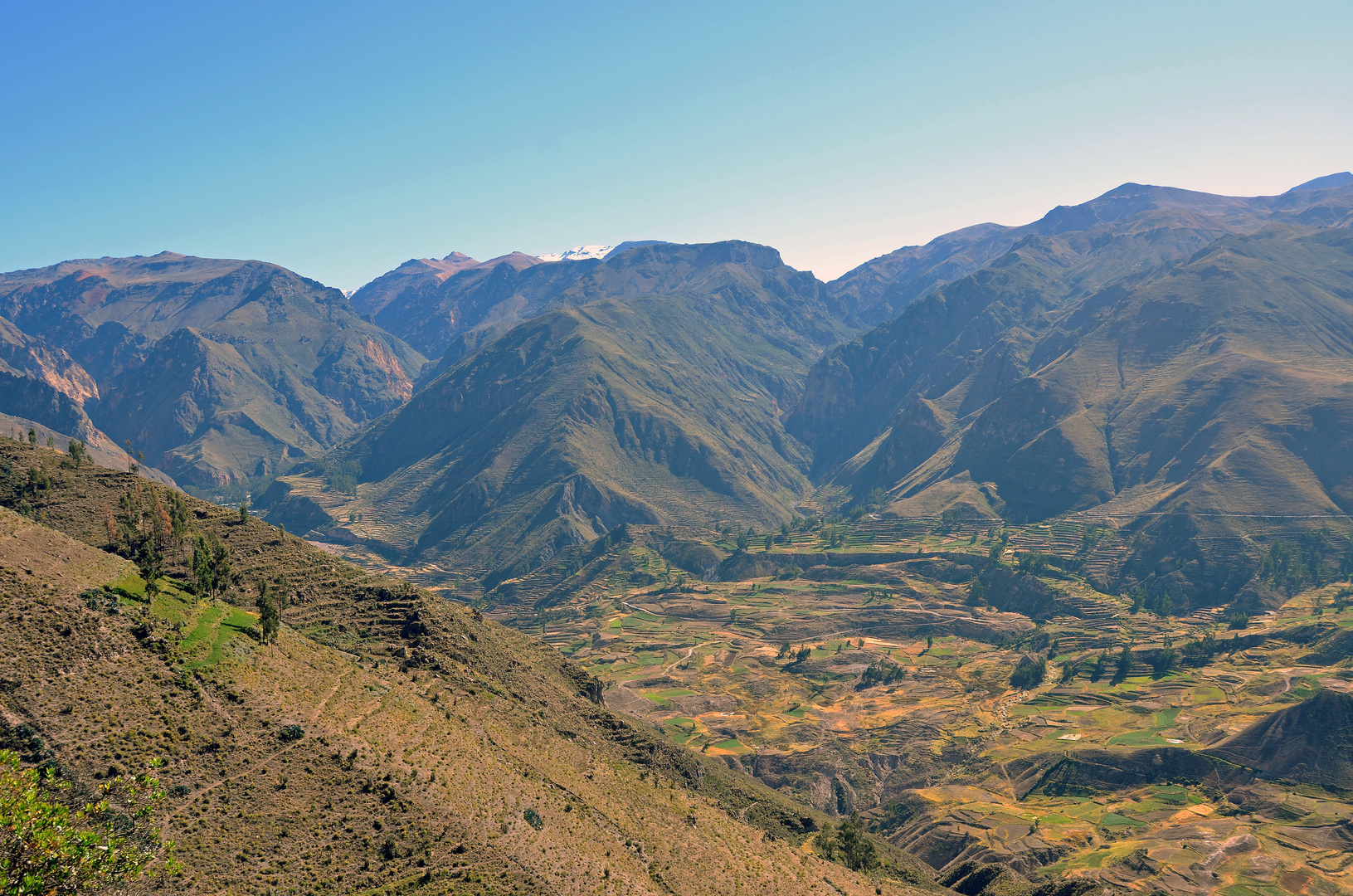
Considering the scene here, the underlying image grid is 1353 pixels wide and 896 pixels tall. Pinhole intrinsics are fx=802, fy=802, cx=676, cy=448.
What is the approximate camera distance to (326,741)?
68.3 meters

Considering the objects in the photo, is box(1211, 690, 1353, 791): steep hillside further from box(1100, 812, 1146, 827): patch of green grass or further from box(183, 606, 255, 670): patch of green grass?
box(183, 606, 255, 670): patch of green grass

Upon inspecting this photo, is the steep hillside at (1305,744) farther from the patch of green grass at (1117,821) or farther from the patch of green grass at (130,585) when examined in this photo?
the patch of green grass at (130,585)

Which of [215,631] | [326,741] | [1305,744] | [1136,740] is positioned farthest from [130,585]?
[1305,744]

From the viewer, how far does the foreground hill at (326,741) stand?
192ft

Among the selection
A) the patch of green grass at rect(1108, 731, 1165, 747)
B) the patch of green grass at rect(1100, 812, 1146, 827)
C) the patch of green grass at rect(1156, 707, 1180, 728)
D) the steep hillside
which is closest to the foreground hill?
the patch of green grass at rect(1100, 812, 1146, 827)

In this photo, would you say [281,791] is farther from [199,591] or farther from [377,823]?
[199,591]

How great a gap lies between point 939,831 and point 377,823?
109981 millimetres

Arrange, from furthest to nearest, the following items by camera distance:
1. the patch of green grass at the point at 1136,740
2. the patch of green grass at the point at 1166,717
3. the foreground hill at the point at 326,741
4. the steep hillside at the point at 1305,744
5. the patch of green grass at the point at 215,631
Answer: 1. the patch of green grass at the point at 1166,717
2. the patch of green grass at the point at 1136,740
3. the steep hillside at the point at 1305,744
4. the patch of green grass at the point at 215,631
5. the foreground hill at the point at 326,741

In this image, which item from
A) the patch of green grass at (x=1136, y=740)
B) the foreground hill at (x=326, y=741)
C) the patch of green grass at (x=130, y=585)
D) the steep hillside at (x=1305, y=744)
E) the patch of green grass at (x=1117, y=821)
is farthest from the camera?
the patch of green grass at (x=1136, y=740)

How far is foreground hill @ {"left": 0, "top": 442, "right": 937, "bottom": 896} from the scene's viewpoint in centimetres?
5838

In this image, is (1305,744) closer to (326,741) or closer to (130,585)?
(326,741)

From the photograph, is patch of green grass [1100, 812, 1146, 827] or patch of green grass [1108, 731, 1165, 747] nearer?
patch of green grass [1100, 812, 1146, 827]

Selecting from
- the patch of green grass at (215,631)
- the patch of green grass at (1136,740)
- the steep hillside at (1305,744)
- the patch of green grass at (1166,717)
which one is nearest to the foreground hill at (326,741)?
the patch of green grass at (215,631)

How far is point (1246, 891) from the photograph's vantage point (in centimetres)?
11425
